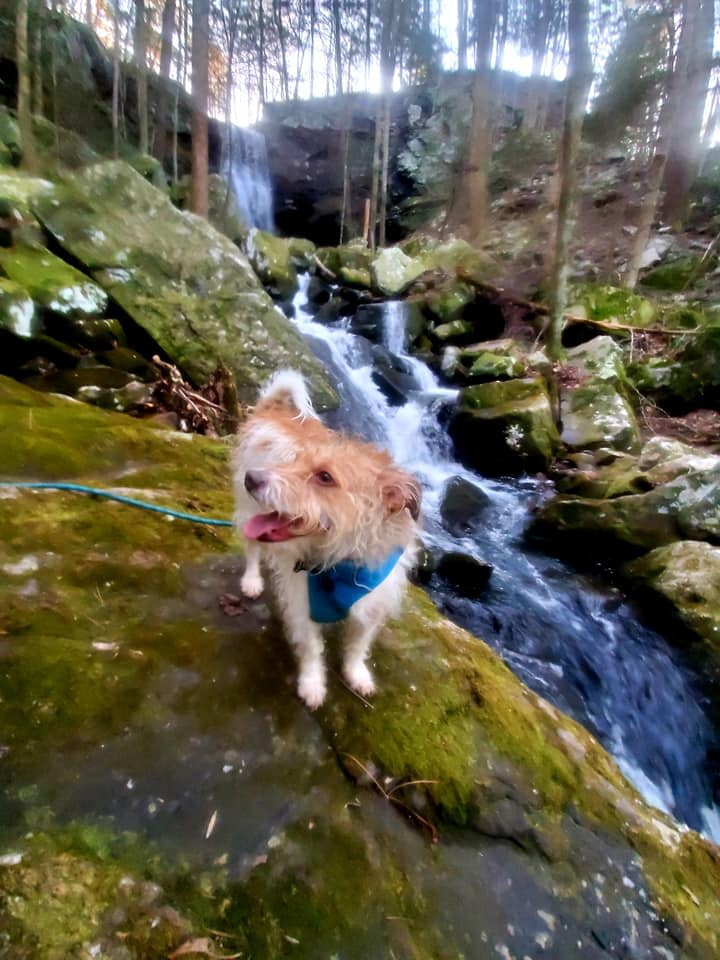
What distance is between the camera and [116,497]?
3.32 m

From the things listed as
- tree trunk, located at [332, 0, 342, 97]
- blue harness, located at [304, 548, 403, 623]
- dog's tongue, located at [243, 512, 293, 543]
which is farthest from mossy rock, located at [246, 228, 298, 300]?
tree trunk, located at [332, 0, 342, 97]

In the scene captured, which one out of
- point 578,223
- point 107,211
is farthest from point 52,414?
point 578,223

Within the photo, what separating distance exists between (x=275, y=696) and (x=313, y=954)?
90cm

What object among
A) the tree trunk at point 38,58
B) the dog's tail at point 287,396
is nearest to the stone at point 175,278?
the dog's tail at point 287,396

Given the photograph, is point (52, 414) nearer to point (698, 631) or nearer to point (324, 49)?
point (698, 631)

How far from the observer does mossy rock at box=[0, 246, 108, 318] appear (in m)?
6.23

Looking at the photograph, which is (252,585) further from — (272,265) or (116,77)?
(116,77)

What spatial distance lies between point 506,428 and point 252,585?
6.87 meters

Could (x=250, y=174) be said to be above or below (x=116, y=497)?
above

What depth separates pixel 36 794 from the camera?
1.72 metres

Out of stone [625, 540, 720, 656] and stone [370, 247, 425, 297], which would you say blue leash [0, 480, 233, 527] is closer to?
stone [625, 540, 720, 656]

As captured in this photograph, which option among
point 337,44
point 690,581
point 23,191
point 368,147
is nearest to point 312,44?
point 337,44

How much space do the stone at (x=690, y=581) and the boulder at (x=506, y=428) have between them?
3.20 m

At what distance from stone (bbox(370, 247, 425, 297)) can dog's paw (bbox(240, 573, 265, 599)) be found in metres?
14.3
